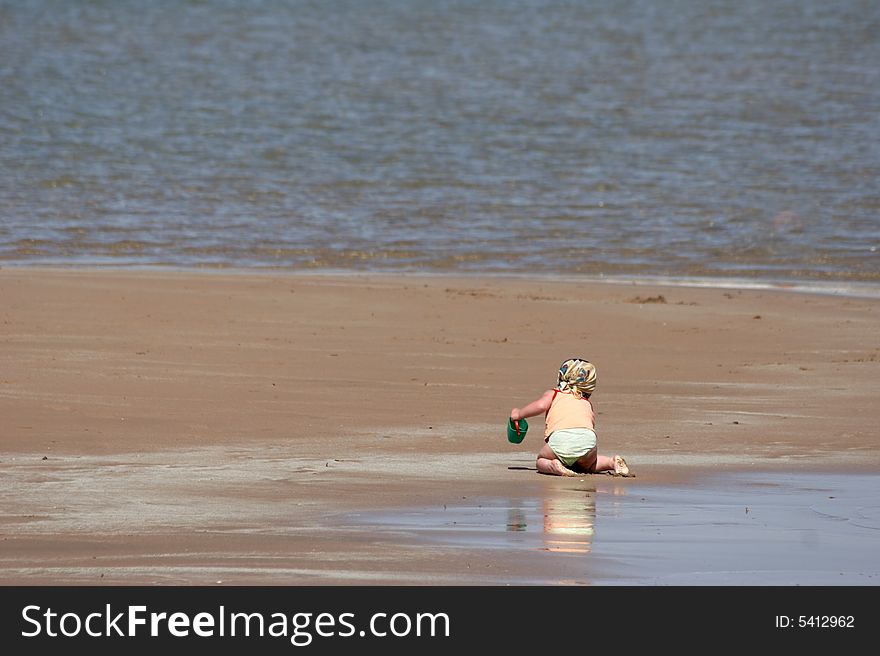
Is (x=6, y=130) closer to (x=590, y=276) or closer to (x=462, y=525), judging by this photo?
(x=590, y=276)

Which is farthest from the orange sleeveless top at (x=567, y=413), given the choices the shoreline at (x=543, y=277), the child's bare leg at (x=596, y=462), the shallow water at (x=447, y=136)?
the shallow water at (x=447, y=136)

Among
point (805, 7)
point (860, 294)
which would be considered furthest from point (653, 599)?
point (805, 7)

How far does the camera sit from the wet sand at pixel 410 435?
23.9 feet

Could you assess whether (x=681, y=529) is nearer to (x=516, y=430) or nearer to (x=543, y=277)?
(x=516, y=430)

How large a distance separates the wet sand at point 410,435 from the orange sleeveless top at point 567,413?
1.06 ft

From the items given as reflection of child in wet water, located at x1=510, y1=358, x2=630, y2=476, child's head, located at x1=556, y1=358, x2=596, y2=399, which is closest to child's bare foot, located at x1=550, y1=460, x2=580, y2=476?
reflection of child in wet water, located at x1=510, y1=358, x2=630, y2=476

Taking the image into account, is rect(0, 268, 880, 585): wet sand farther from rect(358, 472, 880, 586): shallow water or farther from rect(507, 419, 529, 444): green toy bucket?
rect(507, 419, 529, 444): green toy bucket

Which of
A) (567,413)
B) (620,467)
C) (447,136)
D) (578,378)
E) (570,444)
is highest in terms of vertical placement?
(447,136)

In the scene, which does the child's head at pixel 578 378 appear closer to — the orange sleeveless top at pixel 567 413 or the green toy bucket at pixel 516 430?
the orange sleeveless top at pixel 567 413

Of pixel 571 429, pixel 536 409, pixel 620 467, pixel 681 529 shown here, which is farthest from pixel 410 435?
pixel 681 529

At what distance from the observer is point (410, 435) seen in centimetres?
1076

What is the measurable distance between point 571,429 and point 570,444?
0.14 meters

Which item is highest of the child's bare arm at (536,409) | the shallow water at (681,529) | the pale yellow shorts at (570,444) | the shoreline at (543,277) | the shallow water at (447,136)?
the shallow water at (447,136)

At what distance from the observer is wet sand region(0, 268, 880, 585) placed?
7.29 metres
